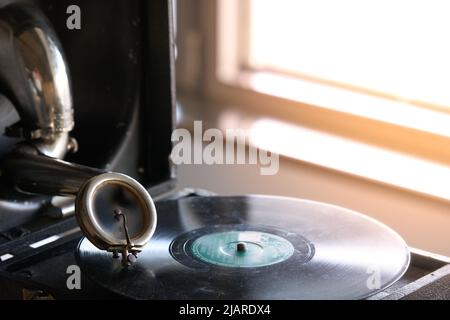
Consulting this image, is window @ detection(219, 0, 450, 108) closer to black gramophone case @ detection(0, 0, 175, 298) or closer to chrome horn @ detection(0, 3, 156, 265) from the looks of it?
black gramophone case @ detection(0, 0, 175, 298)

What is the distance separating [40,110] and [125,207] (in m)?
0.19

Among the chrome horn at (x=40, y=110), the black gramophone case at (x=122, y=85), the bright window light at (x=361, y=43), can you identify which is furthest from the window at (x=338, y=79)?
the chrome horn at (x=40, y=110)

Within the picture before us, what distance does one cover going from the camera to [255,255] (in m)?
1.31

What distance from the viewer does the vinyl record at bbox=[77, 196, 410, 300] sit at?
3.94 ft

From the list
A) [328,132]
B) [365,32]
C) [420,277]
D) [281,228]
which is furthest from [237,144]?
[420,277]

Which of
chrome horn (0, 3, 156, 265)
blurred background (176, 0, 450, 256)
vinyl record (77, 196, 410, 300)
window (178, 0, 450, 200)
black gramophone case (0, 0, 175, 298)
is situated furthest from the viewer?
window (178, 0, 450, 200)

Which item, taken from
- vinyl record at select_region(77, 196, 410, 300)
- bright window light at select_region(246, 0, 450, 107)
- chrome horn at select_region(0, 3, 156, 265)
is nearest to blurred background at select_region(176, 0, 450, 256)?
bright window light at select_region(246, 0, 450, 107)

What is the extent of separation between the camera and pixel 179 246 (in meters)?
1.33

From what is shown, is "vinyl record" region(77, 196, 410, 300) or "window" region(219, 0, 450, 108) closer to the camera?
"vinyl record" region(77, 196, 410, 300)

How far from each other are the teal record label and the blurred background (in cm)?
42

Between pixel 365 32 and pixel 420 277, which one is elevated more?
pixel 365 32

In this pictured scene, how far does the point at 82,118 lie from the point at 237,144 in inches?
23.6

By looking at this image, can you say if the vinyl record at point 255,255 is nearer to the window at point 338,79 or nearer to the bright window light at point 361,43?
the window at point 338,79

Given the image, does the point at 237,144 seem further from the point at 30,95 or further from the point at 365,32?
the point at 30,95
